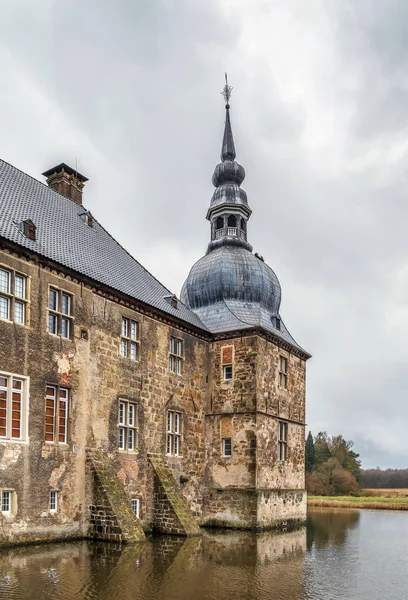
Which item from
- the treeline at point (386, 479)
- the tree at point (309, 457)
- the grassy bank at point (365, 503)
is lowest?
the treeline at point (386, 479)

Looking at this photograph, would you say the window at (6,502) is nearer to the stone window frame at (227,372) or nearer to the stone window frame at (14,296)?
the stone window frame at (14,296)

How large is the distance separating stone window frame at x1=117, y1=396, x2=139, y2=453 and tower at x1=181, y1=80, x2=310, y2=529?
225 inches

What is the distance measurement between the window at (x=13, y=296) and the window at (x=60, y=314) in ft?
3.73

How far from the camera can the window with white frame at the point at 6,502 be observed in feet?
53.7

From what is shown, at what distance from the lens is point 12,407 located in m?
17.1

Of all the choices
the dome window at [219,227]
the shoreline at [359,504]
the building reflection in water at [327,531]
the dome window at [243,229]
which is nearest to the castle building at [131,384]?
the dome window at [243,229]

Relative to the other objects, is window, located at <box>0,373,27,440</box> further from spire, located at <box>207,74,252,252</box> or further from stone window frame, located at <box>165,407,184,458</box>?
spire, located at <box>207,74,252,252</box>

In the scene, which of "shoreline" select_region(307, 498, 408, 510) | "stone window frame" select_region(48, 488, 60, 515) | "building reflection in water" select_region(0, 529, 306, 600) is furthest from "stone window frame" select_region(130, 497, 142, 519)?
"shoreline" select_region(307, 498, 408, 510)

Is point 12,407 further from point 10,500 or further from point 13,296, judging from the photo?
point 13,296

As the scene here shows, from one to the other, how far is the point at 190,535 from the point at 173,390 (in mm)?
6003

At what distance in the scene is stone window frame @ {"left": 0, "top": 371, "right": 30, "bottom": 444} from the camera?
16797 mm

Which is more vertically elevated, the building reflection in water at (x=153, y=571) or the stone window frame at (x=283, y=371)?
the stone window frame at (x=283, y=371)

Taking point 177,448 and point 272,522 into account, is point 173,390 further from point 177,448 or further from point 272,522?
point 272,522

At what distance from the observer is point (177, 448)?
24.9m
